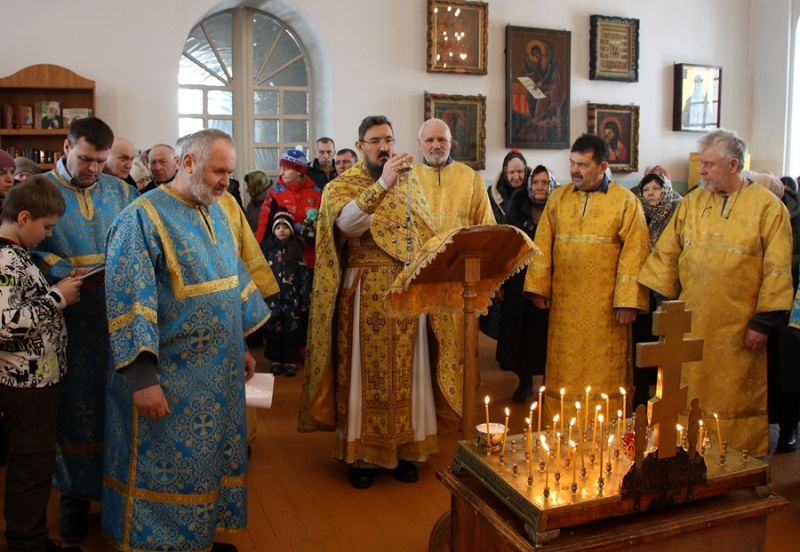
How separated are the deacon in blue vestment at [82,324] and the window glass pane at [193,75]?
6053mm

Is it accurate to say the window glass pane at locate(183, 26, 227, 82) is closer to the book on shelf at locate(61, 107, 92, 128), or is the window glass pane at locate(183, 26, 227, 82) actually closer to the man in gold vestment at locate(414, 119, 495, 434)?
the book on shelf at locate(61, 107, 92, 128)

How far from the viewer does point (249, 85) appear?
8.92 meters

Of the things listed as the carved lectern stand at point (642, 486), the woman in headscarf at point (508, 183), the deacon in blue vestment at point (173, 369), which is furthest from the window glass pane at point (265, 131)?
the carved lectern stand at point (642, 486)

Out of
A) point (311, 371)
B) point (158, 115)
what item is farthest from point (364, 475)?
point (158, 115)

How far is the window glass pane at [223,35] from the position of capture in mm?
8719

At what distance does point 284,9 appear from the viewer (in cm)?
858

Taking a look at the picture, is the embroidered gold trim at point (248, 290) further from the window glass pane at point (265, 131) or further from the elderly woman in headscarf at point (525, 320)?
the window glass pane at point (265, 131)

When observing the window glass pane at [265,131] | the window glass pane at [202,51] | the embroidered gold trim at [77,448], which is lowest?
the embroidered gold trim at [77,448]

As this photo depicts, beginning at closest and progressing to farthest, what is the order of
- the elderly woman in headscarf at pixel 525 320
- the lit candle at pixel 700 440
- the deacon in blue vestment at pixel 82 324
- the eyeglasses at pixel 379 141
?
the lit candle at pixel 700 440
the deacon in blue vestment at pixel 82 324
the eyeglasses at pixel 379 141
the elderly woman in headscarf at pixel 525 320

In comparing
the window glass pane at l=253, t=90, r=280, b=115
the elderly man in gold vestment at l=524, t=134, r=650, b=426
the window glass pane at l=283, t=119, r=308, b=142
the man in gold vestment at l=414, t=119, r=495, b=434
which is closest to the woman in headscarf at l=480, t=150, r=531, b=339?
the man in gold vestment at l=414, t=119, r=495, b=434

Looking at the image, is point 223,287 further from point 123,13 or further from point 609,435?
point 123,13

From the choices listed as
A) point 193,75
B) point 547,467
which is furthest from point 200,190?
point 193,75

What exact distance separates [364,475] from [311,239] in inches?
97.6

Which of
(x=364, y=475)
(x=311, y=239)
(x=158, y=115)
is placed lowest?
(x=364, y=475)
